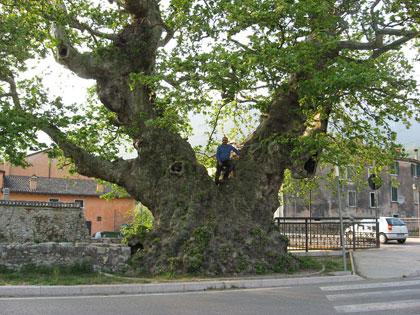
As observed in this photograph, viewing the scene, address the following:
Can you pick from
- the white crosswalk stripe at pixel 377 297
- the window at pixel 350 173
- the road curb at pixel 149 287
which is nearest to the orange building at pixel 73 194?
the window at pixel 350 173

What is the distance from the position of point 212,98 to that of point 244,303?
7.20 m

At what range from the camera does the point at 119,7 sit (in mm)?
16469

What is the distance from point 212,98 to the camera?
14.1 metres

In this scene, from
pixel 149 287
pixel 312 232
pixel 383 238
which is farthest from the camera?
pixel 383 238

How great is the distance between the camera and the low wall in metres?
11.7

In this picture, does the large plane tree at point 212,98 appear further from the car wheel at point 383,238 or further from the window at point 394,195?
the window at point 394,195

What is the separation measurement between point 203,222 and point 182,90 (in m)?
3.85

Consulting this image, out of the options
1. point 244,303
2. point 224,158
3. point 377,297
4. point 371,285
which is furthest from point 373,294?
point 224,158

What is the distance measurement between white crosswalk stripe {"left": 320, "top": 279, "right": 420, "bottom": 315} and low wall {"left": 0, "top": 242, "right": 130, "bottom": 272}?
5.50m

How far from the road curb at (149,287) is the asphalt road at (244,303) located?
1.68 feet

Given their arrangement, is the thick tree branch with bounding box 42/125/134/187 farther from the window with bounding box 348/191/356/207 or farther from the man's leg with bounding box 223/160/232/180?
the window with bounding box 348/191/356/207

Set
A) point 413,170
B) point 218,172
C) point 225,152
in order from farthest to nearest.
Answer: point 413,170, point 218,172, point 225,152

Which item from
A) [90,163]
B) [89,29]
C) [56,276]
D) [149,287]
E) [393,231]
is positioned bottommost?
[149,287]

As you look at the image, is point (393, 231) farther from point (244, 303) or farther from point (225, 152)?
point (244, 303)
